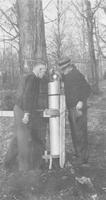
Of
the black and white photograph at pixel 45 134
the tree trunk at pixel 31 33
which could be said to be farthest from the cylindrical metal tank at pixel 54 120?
the tree trunk at pixel 31 33

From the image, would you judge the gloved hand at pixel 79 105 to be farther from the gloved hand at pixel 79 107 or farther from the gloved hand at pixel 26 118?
the gloved hand at pixel 26 118

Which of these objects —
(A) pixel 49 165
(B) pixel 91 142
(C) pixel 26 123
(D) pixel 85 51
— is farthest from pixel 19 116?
(D) pixel 85 51

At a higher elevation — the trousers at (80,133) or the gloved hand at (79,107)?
the gloved hand at (79,107)

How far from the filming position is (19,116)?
5.62 meters

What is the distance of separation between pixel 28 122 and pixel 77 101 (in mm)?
1104

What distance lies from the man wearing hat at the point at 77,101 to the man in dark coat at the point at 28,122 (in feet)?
2.10

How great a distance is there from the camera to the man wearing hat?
6004mm

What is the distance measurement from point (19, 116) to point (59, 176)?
1.25 metres

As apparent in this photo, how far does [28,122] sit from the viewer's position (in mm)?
5539

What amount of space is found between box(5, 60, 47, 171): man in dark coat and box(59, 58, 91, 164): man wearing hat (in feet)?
2.10

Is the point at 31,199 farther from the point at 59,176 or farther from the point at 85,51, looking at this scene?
the point at 85,51

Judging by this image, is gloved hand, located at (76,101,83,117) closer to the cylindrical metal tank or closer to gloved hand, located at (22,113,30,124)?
the cylindrical metal tank

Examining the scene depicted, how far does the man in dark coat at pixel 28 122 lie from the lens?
17.8ft

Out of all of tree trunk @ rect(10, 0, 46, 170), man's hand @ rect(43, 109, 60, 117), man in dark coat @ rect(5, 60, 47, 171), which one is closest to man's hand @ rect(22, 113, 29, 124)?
man in dark coat @ rect(5, 60, 47, 171)
